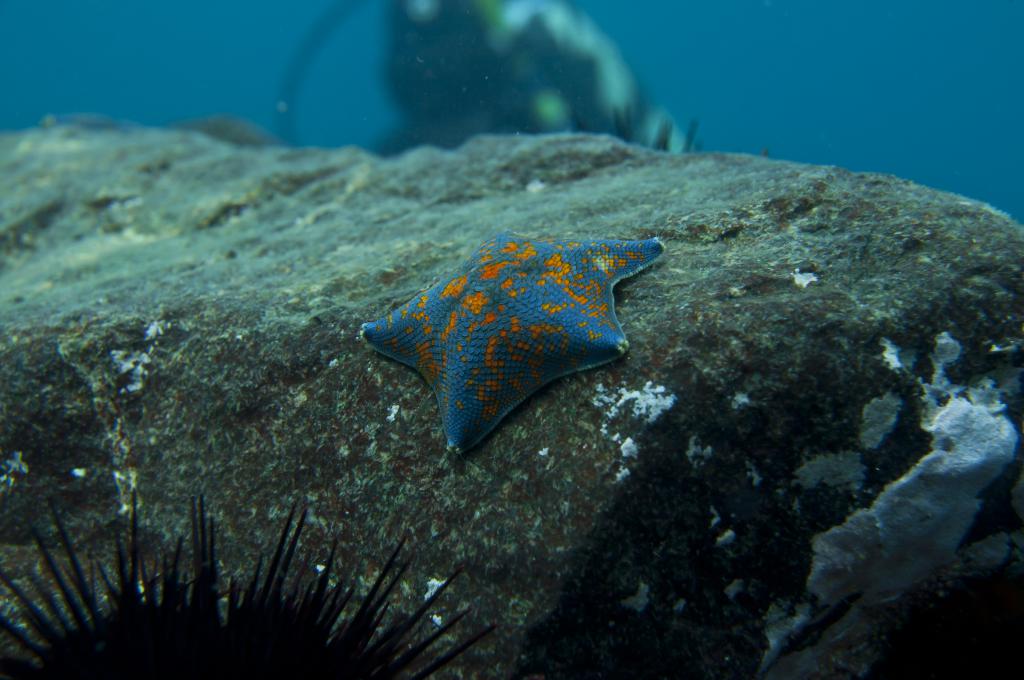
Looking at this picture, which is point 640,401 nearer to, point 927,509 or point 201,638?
point 927,509

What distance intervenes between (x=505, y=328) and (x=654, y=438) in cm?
88

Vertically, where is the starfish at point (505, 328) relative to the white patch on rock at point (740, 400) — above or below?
above

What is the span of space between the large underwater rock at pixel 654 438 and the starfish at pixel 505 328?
0.52 feet

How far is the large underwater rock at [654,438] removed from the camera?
8.57 feet

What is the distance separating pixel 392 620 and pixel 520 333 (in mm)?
1530

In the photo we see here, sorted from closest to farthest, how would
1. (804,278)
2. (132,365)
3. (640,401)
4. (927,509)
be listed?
(927,509), (640,401), (804,278), (132,365)

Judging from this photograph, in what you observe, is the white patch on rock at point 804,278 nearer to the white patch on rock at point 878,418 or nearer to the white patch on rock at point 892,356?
the white patch on rock at point 892,356

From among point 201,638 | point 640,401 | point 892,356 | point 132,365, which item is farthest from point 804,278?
point 132,365

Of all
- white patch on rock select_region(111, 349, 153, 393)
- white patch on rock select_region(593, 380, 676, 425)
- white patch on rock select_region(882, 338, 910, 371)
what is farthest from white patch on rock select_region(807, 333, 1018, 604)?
white patch on rock select_region(111, 349, 153, 393)

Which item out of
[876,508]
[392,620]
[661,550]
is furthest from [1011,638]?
[392,620]

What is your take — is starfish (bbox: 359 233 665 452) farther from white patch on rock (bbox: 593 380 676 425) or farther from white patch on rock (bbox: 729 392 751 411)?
white patch on rock (bbox: 729 392 751 411)

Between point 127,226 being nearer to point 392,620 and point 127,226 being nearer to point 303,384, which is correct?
point 303,384

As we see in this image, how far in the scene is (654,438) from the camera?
2680mm

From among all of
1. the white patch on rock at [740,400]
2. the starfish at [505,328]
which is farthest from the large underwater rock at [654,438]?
the starfish at [505,328]
